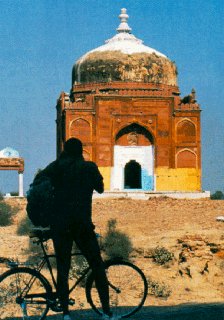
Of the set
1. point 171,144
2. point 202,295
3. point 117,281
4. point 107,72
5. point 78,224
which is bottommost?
point 202,295

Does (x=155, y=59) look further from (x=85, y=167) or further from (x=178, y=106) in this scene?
(x=85, y=167)

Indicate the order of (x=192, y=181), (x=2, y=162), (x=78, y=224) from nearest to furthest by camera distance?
1. (x=78, y=224)
2. (x=192, y=181)
3. (x=2, y=162)

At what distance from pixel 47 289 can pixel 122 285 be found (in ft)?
2.48

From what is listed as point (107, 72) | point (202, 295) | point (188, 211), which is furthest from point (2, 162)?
point (202, 295)

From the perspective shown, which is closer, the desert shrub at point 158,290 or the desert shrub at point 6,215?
the desert shrub at point 158,290

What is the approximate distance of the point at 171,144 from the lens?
101ft

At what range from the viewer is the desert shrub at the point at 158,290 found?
10547 millimetres

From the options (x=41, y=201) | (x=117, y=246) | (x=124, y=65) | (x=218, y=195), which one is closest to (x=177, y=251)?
(x=117, y=246)

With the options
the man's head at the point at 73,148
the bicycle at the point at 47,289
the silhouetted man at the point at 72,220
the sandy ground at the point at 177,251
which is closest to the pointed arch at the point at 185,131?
the sandy ground at the point at 177,251

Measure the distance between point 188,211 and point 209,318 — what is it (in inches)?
626

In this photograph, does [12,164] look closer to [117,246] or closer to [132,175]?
[132,175]

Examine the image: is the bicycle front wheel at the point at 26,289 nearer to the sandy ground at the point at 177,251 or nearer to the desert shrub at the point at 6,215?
the sandy ground at the point at 177,251

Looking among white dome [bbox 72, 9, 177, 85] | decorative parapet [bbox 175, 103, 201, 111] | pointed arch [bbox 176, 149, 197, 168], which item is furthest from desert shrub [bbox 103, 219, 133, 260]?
white dome [bbox 72, 9, 177, 85]

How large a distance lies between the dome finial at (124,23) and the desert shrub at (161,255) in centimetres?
2157
